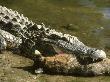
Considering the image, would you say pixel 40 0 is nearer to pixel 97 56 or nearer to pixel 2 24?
pixel 2 24

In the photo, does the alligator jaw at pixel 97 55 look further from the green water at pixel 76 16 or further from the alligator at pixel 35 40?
the green water at pixel 76 16

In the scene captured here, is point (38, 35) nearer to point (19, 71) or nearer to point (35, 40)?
point (35, 40)

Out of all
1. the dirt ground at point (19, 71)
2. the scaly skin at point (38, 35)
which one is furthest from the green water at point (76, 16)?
the dirt ground at point (19, 71)

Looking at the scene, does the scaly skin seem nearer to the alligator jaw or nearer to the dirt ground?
the alligator jaw

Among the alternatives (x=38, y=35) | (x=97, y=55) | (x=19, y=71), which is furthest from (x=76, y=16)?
(x=97, y=55)

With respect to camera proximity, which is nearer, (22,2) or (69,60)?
(69,60)

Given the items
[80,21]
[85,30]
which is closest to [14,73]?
[85,30]
